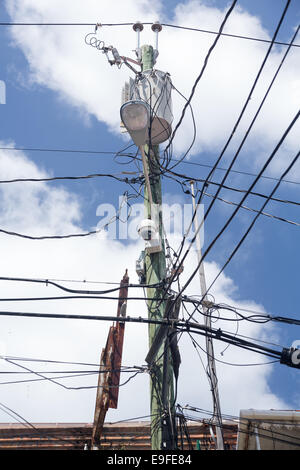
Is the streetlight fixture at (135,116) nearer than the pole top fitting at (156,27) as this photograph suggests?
Yes

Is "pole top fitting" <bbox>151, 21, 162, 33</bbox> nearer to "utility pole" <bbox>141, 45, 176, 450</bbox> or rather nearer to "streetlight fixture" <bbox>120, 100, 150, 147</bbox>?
"utility pole" <bbox>141, 45, 176, 450</bbox>

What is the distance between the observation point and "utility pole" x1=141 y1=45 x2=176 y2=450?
19.8ft

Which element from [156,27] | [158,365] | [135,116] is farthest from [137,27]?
[158,365]

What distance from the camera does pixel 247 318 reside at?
705cm

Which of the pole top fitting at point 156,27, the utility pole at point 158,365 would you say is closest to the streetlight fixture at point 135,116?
the utility pole at point 158,365

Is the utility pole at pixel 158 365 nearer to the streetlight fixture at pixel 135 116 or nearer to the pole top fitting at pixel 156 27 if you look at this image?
the streetlight fixture at pixel 135 116

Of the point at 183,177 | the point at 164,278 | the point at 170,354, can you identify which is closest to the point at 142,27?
the point at 183,177

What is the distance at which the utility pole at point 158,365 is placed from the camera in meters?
6.03

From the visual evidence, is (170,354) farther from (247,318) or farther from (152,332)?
(247,318)

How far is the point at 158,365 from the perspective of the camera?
6598mm

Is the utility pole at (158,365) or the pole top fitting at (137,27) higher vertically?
the pole top fitting at (137,27)

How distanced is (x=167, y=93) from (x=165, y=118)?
0.53 metres

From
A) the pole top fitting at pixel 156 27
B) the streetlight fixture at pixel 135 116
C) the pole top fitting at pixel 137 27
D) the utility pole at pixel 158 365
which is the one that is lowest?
the utility pole at pixel 158 365

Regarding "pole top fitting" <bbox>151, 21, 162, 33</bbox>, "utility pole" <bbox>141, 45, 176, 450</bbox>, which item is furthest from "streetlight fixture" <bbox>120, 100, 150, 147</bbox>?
"pole top fitting" <bbox>151, 21, 162, 33</bbox>
